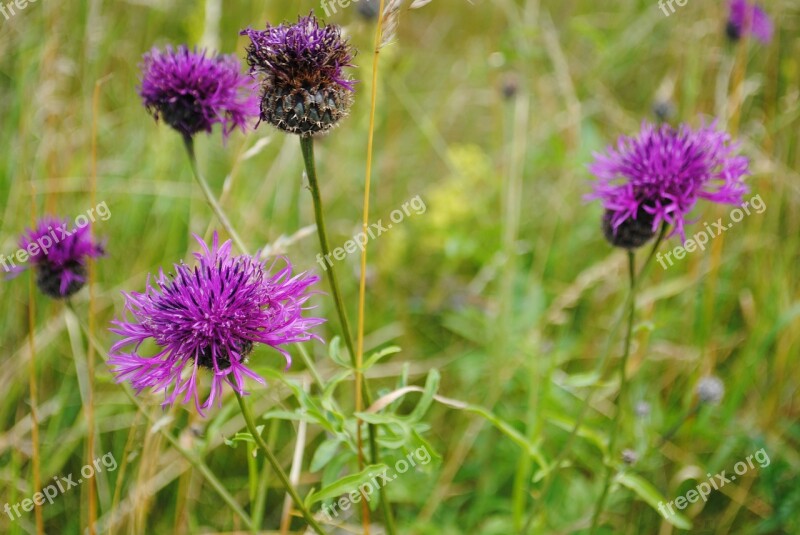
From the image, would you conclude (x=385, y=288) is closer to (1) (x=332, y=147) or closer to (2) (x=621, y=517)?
(1) (x=332, y=147)

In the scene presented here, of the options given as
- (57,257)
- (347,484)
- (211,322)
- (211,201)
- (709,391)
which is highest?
(57,257)

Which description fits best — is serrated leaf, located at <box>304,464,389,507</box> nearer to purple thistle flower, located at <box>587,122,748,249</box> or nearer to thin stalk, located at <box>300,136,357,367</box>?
thin stalk, located at <box>300,136,357,367</box>

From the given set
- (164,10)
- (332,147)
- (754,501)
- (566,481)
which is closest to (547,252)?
(566,481)

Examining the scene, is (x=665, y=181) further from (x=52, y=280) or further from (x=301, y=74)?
(x=52, y=280)

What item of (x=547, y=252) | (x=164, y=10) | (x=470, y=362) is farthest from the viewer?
(x=164, y=10)

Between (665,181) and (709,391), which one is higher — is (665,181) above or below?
above

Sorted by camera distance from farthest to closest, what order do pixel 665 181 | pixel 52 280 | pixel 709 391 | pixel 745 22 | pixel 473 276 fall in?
pixel 473 276
pixel 745 22
pixel 709 391
pixel 52 280
pixel 665 181

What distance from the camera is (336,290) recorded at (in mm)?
1488

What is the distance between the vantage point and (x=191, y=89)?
1.94 meters

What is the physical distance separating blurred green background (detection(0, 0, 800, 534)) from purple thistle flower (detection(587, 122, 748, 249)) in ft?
0.79

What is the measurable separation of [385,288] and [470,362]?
89 cm

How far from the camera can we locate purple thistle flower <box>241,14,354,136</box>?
1478 millimetres

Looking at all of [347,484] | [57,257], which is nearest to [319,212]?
[347,484]

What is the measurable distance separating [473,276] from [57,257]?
8.09 feet
